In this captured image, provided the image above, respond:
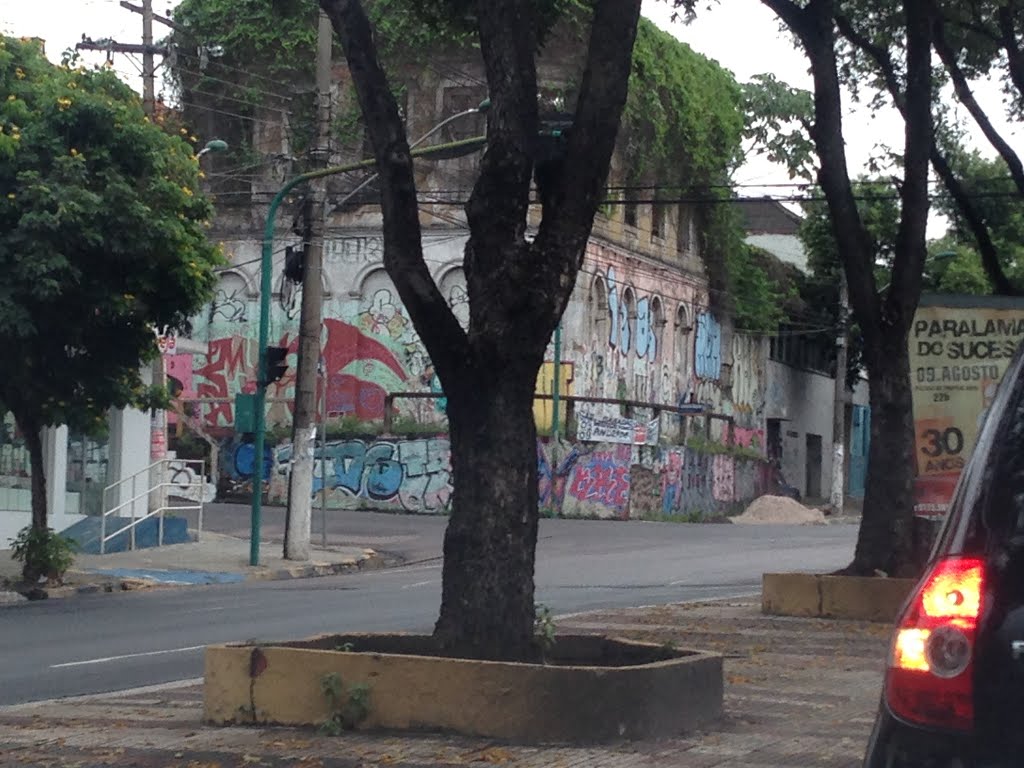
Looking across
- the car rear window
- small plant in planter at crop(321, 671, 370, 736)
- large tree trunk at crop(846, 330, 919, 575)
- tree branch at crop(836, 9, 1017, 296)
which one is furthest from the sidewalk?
the car rear window

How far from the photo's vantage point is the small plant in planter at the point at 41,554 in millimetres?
20375

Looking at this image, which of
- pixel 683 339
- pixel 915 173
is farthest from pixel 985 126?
pixel 683 339

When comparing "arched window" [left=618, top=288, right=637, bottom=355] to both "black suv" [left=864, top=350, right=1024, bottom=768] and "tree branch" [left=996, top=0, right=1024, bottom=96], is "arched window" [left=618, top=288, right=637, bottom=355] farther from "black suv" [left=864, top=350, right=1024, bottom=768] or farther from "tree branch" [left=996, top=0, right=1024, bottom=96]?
"black suv" [left=864, top=350, right=1024, bottom=768]

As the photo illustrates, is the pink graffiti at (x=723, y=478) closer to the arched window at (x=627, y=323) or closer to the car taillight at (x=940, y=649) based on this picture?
the arched window at (x=627, y=323)

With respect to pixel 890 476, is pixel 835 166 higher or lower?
higher

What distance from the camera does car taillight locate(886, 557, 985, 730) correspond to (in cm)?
317

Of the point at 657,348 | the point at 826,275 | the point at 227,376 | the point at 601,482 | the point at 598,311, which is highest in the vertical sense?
the point at 826,275

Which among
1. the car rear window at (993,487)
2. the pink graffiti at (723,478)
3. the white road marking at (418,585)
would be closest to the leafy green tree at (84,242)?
the white road marking at (418,585)

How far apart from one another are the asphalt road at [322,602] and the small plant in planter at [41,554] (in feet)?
2.76

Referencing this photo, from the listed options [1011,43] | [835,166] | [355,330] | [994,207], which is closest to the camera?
[835,166]

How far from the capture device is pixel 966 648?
317cm

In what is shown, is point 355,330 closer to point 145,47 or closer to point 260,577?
point 145,47

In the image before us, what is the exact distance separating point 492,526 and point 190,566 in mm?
16534

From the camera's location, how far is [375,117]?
356 inches
